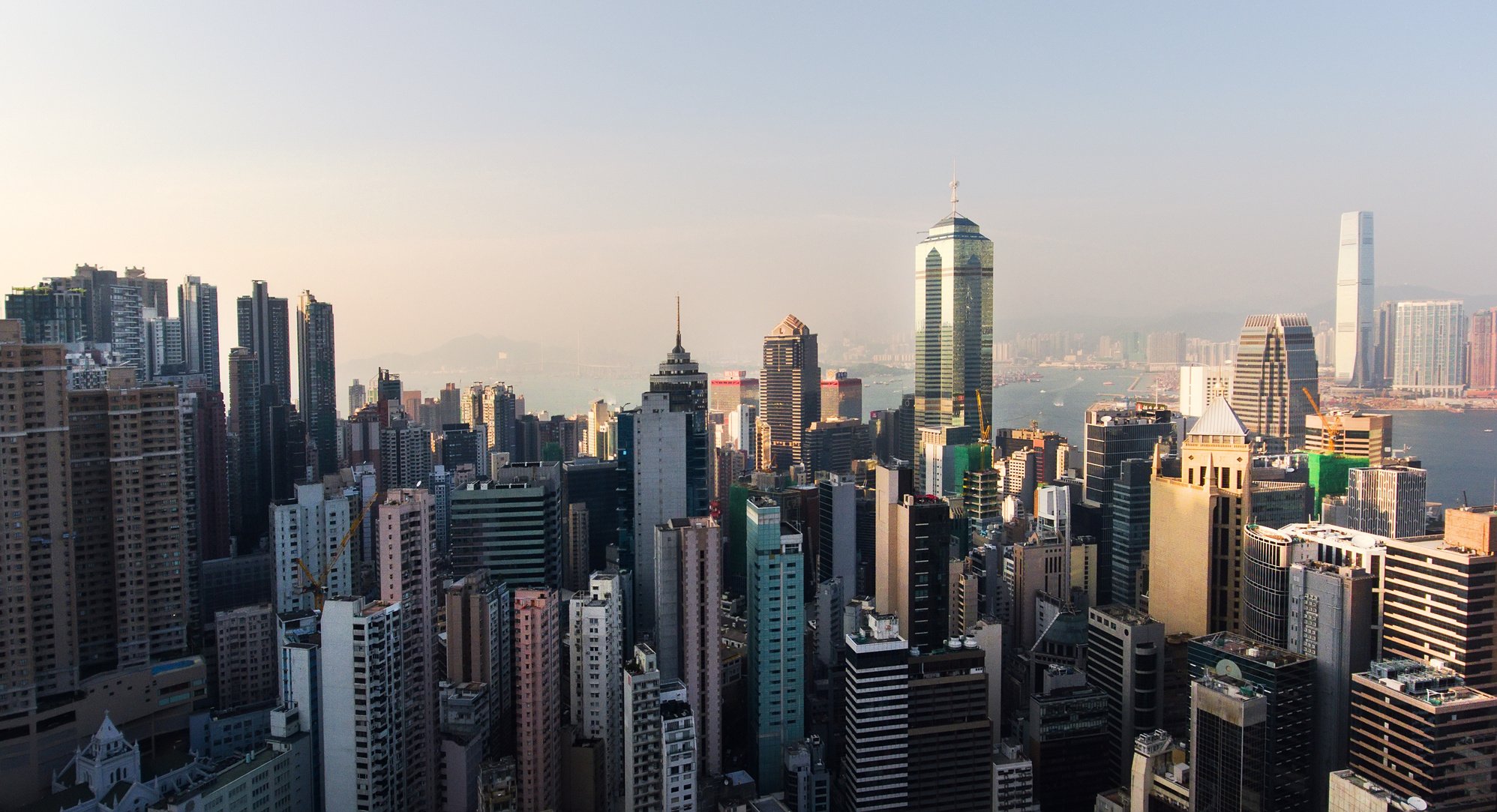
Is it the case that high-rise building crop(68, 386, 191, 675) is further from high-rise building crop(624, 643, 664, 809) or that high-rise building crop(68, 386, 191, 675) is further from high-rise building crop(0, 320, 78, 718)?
high-rise building crop(624, 643, 664, 809)

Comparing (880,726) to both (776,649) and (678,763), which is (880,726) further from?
(678,763)

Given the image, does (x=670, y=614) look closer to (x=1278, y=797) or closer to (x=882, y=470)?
(x=882, y=470)

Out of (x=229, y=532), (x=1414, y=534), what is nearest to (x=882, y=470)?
(x=1414, y=534)

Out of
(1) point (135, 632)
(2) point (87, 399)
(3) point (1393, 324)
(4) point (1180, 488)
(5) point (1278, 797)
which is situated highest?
(3) point (1393, 324)

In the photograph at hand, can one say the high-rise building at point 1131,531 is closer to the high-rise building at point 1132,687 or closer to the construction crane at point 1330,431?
the high-rise building at point 1132,687

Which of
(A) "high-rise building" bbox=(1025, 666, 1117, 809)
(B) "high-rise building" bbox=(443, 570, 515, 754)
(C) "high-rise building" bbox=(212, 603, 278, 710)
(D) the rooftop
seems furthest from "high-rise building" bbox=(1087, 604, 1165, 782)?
(C) "high-rise building" bbox=(212, 603, 278, 710)

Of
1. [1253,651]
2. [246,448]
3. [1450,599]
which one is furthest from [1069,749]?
[246,448]
